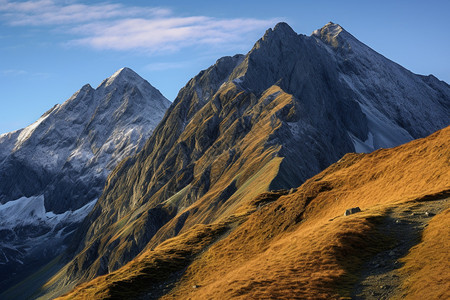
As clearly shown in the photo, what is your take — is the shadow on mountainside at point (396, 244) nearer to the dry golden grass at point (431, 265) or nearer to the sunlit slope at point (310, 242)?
the dry golden grass at point (431, 265)

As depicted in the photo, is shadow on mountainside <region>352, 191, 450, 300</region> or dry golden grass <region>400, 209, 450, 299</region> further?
shadow on mountainside <region>352, 191, 450, 300</region>

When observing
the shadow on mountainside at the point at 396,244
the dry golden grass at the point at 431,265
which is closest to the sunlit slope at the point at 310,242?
the dry golden grass at the point at 431,265

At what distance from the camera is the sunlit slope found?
42.9m

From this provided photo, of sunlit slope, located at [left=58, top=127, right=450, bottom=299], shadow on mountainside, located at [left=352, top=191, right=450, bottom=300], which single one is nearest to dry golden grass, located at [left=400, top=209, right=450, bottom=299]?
sunlit slope, located at [left=58, top=127, right=450, bottom=299]

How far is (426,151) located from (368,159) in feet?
42.1

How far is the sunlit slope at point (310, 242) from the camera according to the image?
42.9 meters

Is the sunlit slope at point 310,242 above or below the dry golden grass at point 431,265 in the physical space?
above

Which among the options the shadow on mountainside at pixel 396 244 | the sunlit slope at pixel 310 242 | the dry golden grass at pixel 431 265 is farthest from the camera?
the sunlit slope at pixel 310 242

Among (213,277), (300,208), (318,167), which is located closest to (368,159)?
(300,208)

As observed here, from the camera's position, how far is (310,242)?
50.9m

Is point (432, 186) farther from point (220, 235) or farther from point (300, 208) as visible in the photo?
point (220, 235)

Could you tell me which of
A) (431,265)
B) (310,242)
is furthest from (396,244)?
(310,242)

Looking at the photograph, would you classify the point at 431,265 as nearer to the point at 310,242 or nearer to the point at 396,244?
the point at 396,244

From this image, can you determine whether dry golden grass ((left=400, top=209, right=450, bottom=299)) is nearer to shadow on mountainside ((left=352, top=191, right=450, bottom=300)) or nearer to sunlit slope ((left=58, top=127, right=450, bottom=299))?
sunlit slope ((left=58, top=127, right=450, bottom=299))
